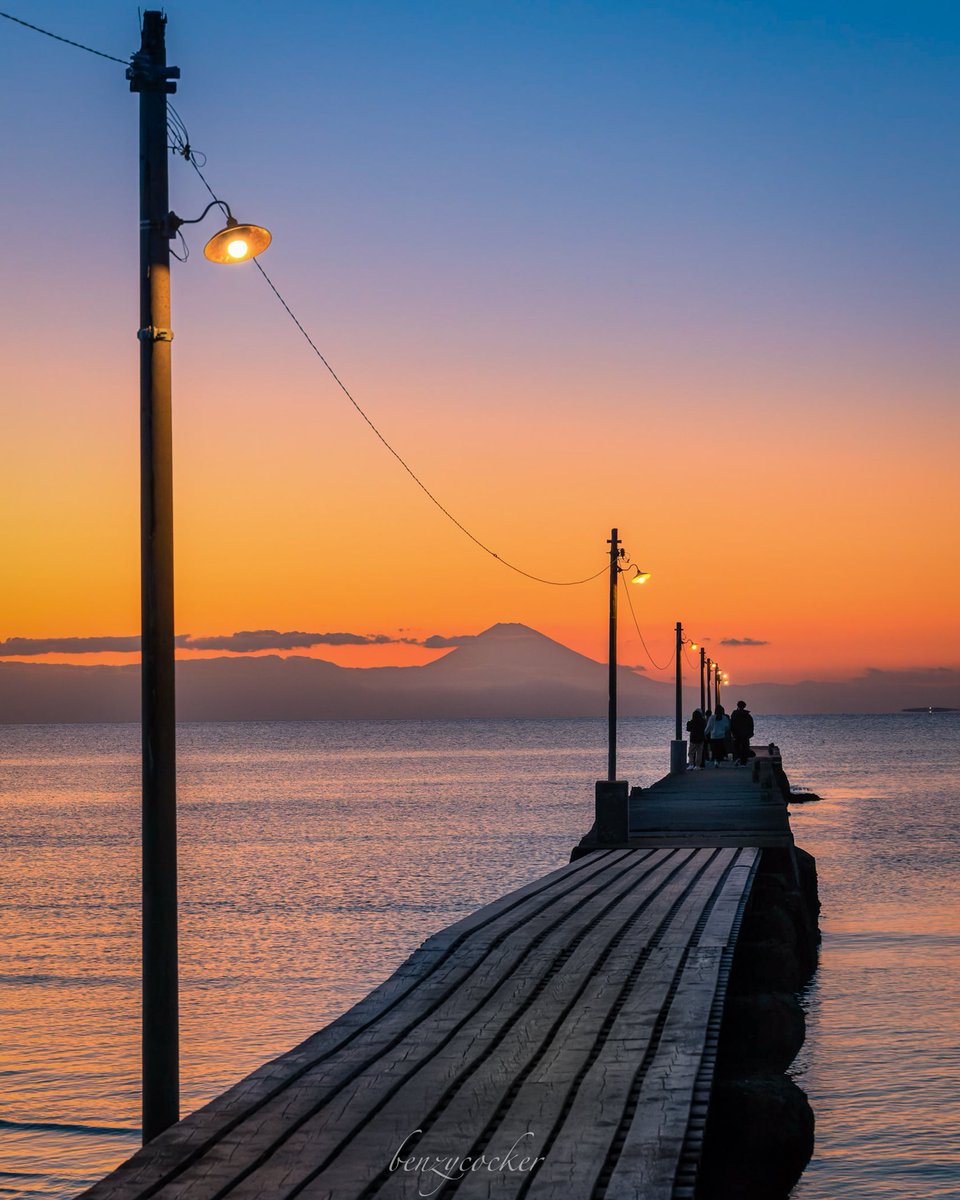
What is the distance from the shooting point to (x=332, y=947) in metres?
25.0

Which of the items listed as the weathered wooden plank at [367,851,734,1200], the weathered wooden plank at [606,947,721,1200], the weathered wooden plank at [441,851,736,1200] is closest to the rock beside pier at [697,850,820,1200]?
the weathered wooden plank at [606,947,721,1200]

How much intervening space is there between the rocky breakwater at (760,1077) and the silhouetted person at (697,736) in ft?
100

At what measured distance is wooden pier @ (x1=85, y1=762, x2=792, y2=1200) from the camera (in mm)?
6328

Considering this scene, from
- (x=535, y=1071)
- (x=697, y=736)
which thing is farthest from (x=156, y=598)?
(x=697, y=736)

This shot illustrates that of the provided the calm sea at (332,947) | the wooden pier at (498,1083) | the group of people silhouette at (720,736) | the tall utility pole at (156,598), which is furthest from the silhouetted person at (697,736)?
the tall utility pole at (156,598)

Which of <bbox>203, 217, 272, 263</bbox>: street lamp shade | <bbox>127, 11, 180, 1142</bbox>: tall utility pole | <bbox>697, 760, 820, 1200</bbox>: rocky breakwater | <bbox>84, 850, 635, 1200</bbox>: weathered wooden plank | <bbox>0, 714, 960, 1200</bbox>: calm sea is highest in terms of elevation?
<bbox>203, 217, 272, 263</bbox>: street lamp shade

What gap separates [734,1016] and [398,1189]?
5912 millimetres

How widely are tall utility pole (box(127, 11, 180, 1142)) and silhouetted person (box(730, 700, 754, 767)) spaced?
38.9 metres

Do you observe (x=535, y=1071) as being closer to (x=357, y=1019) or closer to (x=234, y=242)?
(x=357, y=1019)

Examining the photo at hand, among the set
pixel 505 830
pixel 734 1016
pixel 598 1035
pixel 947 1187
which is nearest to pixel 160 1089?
pixel 598 1035

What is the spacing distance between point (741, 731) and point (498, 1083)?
40.2 meters

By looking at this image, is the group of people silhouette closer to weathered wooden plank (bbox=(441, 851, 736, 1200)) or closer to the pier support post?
the pier support post

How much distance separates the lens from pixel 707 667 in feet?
267

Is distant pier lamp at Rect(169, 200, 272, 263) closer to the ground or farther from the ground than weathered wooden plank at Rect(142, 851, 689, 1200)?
farther from the ground
